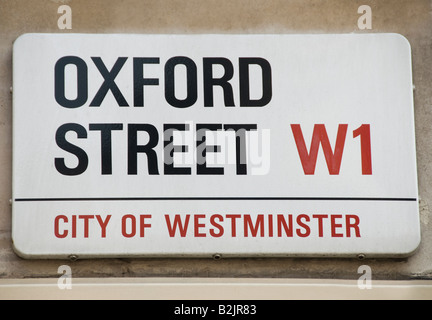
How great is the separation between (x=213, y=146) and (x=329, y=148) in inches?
26.0

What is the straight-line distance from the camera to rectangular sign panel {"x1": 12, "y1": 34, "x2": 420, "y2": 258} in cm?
449

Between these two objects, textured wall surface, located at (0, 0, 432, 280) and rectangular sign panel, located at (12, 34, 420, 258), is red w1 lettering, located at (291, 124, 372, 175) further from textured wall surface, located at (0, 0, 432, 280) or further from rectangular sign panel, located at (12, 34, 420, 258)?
textured wall surface, located at (0, 0, 432, 280)

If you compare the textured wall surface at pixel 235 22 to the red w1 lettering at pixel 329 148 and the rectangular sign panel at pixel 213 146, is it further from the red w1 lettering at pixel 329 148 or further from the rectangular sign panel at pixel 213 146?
the red w1 lettering at pixel 329 148

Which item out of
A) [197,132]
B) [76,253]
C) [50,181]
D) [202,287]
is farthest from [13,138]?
[202,287]

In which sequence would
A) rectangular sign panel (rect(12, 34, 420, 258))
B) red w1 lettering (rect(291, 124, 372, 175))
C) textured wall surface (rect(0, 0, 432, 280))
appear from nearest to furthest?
rectangular sign panel (rect(12, 34, 420, 258)), red w1 lettering (rect(291, 124, 372, 175)), textured wall surface (rect(0, 0, 432, 280))

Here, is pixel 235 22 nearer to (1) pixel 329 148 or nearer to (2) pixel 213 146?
(2) pixel 213 146

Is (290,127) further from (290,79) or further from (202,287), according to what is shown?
(202,287)

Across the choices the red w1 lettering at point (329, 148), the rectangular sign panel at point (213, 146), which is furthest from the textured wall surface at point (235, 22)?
the red w1 lettering at point (329, 148)

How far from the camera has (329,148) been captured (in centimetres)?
462

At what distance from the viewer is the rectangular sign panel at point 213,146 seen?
4.49 meters

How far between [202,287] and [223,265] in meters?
0.21

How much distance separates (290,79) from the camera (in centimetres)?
472

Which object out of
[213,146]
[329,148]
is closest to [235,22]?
[213,146]

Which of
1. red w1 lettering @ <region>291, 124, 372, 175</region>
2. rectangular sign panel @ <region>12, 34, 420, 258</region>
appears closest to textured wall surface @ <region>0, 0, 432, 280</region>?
rectangular sign panel @ <region>12, 34, 420, 258</region>
